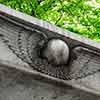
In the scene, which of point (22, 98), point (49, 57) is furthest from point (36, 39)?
point (22, 98)

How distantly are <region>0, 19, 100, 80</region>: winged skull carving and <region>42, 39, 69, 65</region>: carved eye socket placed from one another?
0.04 feet

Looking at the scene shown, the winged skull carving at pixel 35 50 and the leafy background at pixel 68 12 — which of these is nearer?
the winged skull carving at pixel 35 50

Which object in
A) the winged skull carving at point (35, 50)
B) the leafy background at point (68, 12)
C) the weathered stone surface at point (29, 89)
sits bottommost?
the leafy background at point (68, 12)

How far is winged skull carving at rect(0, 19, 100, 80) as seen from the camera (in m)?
2.29

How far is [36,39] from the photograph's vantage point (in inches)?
92.4

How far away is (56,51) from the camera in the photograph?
2.31 meters

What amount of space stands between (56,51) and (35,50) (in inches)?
6.9

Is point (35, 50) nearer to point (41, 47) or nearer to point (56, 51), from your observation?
point (41, 47)

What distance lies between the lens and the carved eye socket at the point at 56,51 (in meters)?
2.31

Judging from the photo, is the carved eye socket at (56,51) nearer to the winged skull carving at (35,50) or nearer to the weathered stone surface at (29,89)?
the winged skull carving at (35,50)

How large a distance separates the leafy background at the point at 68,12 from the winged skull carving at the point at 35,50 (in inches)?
178

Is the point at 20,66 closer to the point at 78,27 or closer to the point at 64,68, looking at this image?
the point at 64,68

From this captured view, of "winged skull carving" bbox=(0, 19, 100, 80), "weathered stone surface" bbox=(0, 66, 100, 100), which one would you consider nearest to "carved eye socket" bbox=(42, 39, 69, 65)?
"winged skull carving" bbox=(0, 19, 100, 80)

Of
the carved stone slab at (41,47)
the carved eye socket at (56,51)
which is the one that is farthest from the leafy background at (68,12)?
the carved eye socket at (56,51)
